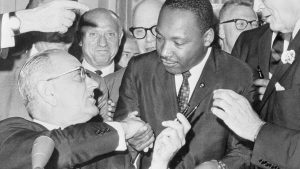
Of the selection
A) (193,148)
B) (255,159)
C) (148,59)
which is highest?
(148,59)

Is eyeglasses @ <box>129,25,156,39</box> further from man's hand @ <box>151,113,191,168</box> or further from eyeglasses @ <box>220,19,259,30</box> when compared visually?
man's hand @ <box>151,113,191,168</box>

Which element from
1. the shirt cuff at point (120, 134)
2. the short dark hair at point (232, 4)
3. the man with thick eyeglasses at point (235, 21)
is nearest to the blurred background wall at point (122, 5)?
the short dark hair at point (232, 4)

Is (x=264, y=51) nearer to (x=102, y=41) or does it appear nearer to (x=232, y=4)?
(x=232, y=4)

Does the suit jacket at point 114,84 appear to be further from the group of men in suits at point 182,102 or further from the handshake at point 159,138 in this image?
the handshake at point 159,138

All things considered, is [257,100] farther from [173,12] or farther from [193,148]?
[173,12]

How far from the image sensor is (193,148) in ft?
9.98

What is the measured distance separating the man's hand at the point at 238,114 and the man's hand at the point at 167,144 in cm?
23

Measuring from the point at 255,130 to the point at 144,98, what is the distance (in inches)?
35.7

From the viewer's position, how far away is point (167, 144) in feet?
8.00

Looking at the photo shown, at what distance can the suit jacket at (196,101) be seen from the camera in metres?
3.04

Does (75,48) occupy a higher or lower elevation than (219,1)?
lower

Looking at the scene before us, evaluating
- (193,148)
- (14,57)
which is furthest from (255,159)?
(14,57)

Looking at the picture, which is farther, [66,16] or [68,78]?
[66,16]

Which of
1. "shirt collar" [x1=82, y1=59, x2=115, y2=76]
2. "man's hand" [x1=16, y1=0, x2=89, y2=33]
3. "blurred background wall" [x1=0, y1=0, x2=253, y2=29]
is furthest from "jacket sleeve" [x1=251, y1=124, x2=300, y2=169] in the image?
"blurred background wall" [x1=0, y1=0, x2=253, y2=29]
